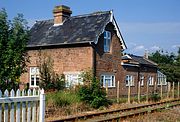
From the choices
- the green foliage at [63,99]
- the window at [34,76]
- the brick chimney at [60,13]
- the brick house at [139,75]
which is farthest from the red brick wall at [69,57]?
the green foliage at [63,99]

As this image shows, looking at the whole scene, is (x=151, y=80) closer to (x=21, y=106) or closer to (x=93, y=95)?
(x=93, y=95)

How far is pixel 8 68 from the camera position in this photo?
16.8 metres

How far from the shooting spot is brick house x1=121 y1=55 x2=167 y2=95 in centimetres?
3434

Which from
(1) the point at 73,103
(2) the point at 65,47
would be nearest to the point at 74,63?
(2) the point at 65,47

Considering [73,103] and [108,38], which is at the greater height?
[108,38]

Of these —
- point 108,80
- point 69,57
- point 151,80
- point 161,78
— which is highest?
point 69,57

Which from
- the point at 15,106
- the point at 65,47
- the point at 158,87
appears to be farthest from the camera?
the point at 158,87

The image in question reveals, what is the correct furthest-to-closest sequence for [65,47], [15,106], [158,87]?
[158,87]
[65,47]
[15,106]

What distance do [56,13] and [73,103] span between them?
16.5m

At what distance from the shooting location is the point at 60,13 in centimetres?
3334

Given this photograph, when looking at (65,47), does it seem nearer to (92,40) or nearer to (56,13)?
(92,40)

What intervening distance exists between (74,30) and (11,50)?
14.6 m

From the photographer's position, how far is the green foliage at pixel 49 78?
27.1 meters

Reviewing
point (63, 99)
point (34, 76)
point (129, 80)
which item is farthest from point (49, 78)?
point (129, 80)
